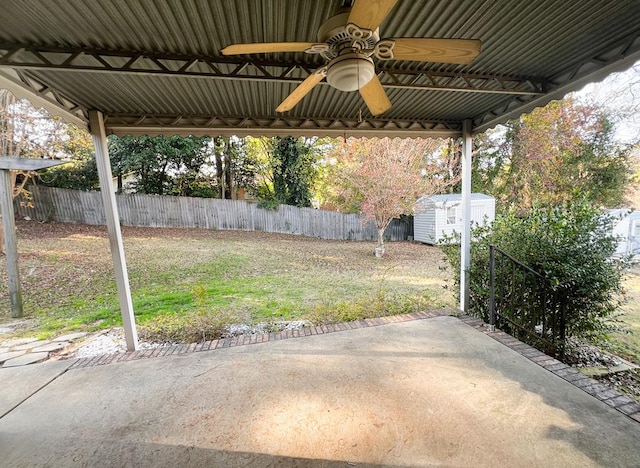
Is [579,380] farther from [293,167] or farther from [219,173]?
[219,173]

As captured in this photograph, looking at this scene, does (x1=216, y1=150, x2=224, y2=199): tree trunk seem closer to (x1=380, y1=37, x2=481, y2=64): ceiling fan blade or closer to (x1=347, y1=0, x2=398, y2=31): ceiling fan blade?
(x1=380, y1=37, x2=481, y2=64): ceiling fan blade

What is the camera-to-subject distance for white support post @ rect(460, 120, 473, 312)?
3930mm

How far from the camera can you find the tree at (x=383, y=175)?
790 cm

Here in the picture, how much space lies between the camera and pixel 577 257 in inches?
120

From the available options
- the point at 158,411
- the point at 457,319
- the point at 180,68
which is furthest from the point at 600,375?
the point at 180,68

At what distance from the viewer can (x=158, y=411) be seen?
7.25 ft

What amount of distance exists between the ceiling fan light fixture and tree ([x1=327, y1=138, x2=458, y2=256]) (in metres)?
6.16

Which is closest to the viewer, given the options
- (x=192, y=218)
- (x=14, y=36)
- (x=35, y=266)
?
(x=14, y=36)

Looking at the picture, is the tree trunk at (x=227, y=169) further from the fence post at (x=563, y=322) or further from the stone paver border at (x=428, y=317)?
the fence post at (x=563, y=322)

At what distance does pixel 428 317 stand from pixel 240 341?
2360mm

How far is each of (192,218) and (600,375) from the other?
476 inches

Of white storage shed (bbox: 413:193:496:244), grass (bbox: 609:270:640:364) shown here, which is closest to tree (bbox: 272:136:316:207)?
white storage shed (bbox: 413:193:496:244)

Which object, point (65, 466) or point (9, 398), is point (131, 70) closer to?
point (65, 466)

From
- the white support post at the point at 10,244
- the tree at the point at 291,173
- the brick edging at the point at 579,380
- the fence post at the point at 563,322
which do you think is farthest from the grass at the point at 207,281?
the tree at the point at 291,173
